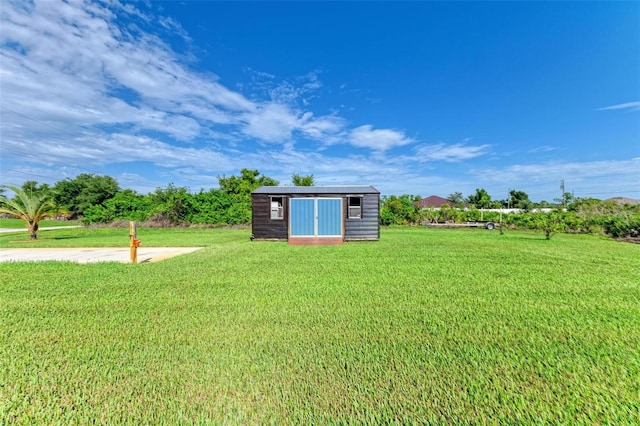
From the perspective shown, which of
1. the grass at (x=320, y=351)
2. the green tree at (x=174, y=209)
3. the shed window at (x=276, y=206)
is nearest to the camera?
the grass at (x=320, y=351)

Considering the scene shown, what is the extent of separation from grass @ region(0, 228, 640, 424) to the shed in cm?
638

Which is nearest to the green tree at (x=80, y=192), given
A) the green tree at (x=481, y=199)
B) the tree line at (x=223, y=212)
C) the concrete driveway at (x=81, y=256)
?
the tree line at (x=223, y=212)

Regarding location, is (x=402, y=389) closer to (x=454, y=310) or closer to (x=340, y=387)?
(x=340, y=387)

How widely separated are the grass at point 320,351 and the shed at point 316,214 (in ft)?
20.9

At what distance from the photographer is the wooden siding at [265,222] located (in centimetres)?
1142

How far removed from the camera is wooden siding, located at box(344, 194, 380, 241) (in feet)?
37.2

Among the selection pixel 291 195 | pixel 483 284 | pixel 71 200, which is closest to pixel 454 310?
pixel 483 284

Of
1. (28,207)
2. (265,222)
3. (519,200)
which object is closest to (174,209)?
(28,207)

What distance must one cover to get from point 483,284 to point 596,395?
287 centimetres

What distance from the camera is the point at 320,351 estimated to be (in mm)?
2201

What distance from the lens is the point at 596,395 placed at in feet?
5.48

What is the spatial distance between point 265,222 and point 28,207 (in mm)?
10477

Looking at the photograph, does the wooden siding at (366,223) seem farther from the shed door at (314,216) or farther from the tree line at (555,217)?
the tree line at (555,217)

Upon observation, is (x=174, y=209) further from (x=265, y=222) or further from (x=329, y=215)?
(x=329, y=215)
